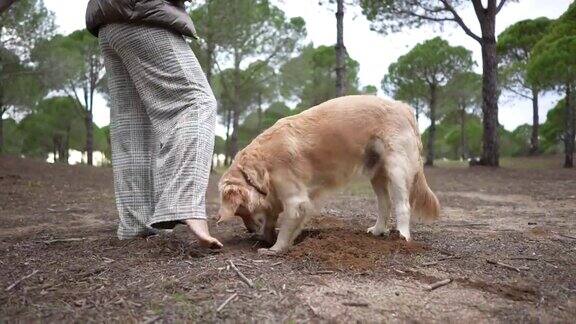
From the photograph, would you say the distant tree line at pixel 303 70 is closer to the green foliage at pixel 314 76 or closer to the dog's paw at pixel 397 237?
the green foliage at pixel 314 76

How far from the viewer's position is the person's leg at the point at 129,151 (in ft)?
10.9

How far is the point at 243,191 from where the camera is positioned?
2898 millimetres

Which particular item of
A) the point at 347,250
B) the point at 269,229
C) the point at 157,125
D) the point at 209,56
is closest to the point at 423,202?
the point at 347,250

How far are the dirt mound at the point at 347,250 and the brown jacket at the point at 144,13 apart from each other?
1.62 m

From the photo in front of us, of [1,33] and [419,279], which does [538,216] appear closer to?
[419,279]

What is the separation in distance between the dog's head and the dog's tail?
1.22 meters

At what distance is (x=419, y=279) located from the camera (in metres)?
2.28

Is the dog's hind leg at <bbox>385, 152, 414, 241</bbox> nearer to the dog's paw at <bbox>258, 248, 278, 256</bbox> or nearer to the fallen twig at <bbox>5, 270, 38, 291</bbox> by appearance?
the dog's paw at <bbox>258, 248, 278, 256</bbox>

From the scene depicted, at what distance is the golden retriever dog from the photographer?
9.76 ft

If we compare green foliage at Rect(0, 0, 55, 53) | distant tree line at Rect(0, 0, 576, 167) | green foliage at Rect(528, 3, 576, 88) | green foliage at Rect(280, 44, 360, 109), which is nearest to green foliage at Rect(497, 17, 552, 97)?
distant tree line at Rect(0, 0, 576, 167)

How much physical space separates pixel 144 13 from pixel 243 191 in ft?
4.19

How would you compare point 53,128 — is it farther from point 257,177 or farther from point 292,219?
point 292,219

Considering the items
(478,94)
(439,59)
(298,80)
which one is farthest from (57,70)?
(478,94)

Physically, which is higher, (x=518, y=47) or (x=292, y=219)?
(x=518, y=47)
